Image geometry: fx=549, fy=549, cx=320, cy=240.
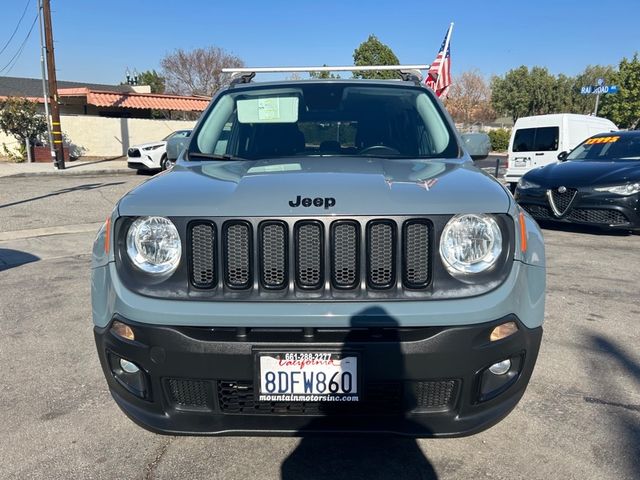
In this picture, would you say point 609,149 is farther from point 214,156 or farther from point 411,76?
point 214,156

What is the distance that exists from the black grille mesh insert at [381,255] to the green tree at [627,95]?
4975cm

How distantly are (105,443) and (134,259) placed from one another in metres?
1.08

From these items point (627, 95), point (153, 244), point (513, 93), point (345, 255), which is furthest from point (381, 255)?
point (513, 93)

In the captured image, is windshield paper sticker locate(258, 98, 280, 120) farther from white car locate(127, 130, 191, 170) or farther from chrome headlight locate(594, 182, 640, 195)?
white car locate(127, 130, 191, 170)

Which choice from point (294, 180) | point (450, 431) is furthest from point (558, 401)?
point (294, 180)

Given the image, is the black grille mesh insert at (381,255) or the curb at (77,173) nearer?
the black grille mesh insert at (381,255)

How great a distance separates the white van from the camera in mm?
13586

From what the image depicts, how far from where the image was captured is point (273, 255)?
7.22 ft

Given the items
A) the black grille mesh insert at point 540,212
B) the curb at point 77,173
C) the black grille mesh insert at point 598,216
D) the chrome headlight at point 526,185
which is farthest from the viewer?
the curb at point 77,173

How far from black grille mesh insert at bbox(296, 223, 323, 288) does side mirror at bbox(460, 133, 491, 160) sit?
175cm

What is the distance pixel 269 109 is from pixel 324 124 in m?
0.41

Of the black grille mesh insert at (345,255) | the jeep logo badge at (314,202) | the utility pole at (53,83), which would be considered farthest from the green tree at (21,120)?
the black grille mesh insert at (345,255)

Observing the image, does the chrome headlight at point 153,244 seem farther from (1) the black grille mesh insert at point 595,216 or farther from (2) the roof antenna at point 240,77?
(1) the black grille mesh insert at point 595,216

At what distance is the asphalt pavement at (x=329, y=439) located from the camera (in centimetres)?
252
